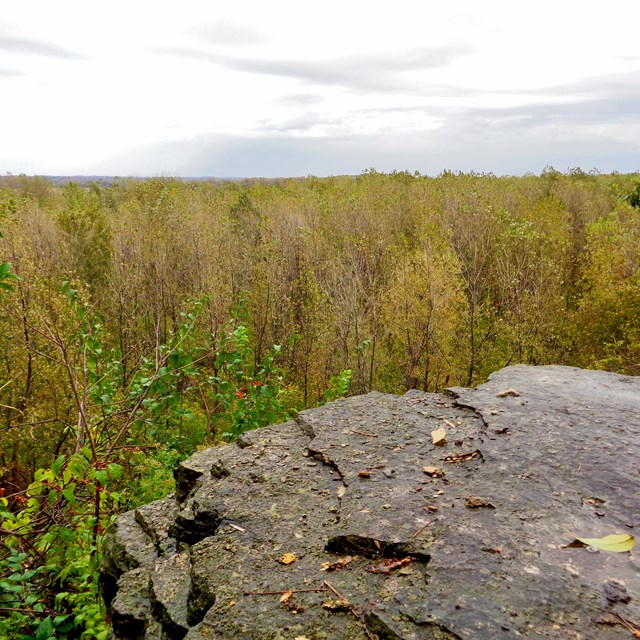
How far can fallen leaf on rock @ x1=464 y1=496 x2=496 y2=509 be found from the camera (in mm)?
3820

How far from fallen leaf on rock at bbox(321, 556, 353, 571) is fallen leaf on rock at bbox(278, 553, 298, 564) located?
224 millimetres

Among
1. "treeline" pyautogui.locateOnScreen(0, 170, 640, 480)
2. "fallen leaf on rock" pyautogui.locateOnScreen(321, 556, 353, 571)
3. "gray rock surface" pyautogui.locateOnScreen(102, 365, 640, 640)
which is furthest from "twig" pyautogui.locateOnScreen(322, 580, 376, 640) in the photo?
"treeline" pyautogui.locateOnScreen(0, 170, 640, 480)

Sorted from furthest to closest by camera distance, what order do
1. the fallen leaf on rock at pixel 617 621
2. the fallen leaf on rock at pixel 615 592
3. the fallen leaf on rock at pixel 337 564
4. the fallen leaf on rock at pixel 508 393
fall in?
the fallen leaf on rock at pixel 508 393
the fallen leaf on rock at pixel 337 564
the fallen leaf on rock at pixel 615 592
the fallen leaf on rock at pixel 617 621

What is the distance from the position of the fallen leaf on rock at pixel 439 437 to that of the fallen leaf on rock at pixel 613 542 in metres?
1.63

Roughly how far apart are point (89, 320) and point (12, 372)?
12628 millimetres

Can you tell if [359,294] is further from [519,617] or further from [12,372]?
[519,617]

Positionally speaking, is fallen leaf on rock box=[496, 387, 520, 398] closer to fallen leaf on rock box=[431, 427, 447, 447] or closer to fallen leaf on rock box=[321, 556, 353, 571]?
fallen leaf on rock box=[431, 427, 447, 447]

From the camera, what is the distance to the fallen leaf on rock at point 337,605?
3.15 metres

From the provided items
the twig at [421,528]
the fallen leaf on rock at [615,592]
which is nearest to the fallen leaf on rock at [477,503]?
the twig at [421,528]

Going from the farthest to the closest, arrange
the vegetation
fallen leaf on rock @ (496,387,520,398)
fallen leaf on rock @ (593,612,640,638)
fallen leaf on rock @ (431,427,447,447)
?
the vegetation → fallen leaf on rock @ (496,387,520,398) → fallen leaf on rock @ (431,427,447,447) → fallen leaf on rock @ (593,612,640,638)

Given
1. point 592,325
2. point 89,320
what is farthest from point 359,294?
point 89,320

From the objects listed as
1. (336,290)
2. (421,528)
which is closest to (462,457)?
(421,528)

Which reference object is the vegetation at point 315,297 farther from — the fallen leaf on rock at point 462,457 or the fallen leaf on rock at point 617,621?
the fallen leaf on rock at point 617,621

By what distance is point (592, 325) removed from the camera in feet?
61.4
